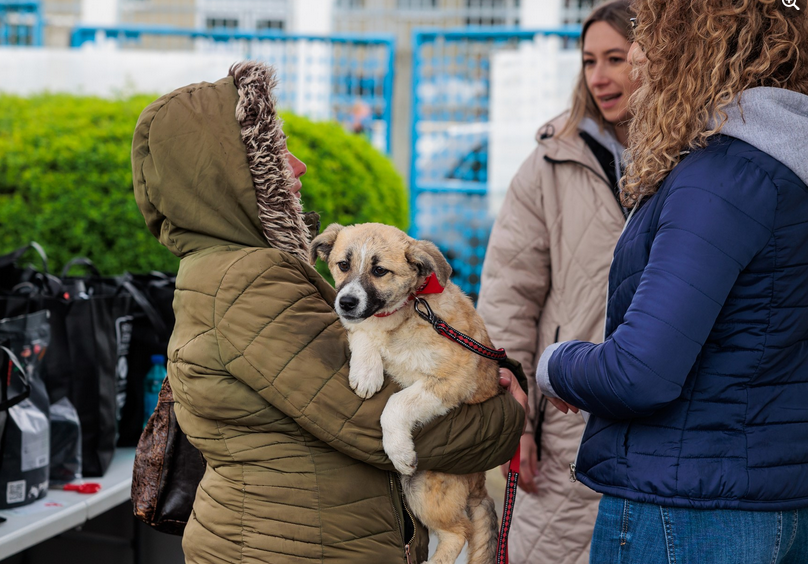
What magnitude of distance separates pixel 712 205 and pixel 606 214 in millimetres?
1274

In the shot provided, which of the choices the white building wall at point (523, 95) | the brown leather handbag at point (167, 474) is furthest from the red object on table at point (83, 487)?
the white building wall at point (523, 95)

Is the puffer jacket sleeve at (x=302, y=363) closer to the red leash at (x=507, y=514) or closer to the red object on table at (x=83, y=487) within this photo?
the red leash at (x=507, y=514)

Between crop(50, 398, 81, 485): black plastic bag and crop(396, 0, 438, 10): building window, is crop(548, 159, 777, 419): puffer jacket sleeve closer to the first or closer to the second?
crop(50, 398, 81, 485): black plastic bag

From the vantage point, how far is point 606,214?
2936 mm

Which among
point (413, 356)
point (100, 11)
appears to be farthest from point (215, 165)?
point (100, 11)

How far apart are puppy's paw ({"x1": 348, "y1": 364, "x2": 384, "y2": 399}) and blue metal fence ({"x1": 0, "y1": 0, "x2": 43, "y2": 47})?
8503 millimetres

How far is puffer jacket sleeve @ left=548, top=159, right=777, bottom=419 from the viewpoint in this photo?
5.42ft

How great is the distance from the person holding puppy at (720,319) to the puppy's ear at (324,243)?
1081 mm

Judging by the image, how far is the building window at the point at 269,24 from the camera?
1336 centimetres

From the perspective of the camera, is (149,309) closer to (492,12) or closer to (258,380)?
(258,380)

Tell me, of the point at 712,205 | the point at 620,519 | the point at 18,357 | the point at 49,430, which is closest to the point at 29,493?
the point at 49,430

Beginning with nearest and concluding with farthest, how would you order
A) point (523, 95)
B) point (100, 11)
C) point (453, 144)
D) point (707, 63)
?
point (707, 63) < point (523, 95) < point (453, 144) < point (100, 11)

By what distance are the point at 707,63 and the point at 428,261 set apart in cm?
104

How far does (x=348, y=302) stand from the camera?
235 centimetres
